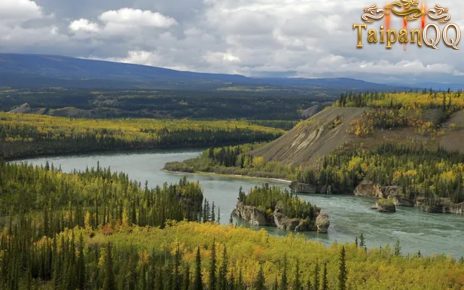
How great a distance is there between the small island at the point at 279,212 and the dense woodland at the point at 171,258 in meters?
17.2

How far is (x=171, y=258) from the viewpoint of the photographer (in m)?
97.9

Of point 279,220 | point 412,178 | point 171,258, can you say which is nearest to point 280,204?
point 279,220

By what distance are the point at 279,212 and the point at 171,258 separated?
5082 centimetres

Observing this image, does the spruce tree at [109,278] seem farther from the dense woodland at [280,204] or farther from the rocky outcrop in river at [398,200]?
the rocky outcrop in river at [398,200]

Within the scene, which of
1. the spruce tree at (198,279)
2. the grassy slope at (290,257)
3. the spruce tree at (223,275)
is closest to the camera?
the spruce tree at (223,275)

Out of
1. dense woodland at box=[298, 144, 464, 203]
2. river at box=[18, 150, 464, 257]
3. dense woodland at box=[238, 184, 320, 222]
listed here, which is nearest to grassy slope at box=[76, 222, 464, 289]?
river at box=[18, 150, 464, 257]

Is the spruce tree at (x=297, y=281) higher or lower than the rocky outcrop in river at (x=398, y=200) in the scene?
higher

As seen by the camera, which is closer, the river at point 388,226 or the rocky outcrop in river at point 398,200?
the river at point 388,226

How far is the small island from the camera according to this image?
461 feet

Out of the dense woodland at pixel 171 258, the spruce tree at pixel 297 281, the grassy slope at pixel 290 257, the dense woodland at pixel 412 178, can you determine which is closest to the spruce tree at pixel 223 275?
the dense woodland at pixel 171 258

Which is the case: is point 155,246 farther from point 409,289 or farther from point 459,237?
point 459,237

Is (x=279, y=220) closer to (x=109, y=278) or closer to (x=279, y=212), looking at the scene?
(x=279, y=212)

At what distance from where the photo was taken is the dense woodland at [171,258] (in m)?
88.1

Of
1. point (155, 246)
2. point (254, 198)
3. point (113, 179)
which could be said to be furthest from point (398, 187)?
point (155, 246)
